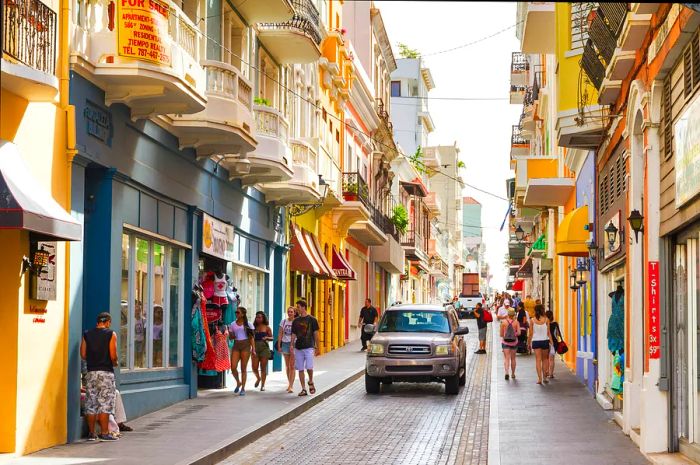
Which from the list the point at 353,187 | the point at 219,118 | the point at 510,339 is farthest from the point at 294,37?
the point at 353,187

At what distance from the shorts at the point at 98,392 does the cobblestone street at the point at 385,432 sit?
6.24ft

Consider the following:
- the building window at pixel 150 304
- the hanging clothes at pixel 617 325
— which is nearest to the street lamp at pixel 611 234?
the hanging clothes at pixel 617 325

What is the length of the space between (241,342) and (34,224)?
31.5 ft

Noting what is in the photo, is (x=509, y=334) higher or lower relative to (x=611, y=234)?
lower

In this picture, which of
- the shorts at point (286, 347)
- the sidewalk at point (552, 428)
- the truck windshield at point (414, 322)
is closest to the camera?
the sidewalk at point (552, 428)

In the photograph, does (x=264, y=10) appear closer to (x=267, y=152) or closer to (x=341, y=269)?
(x=267, y=152)

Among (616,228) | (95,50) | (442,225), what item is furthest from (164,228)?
(442,225)

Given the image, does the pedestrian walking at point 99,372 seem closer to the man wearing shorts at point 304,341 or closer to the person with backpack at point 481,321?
the man wearing shorts at point 304,341

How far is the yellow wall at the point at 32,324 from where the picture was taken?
12688mm

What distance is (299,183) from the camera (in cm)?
2622

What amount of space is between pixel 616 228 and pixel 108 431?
321 inches

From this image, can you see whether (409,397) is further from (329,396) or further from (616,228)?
(616,228)

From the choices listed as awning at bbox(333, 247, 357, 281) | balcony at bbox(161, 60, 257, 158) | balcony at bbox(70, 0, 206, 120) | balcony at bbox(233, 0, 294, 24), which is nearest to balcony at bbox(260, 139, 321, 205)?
balcony at bbox(233, 0, 294, 24)

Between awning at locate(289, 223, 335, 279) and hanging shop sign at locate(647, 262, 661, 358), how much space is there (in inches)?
707
